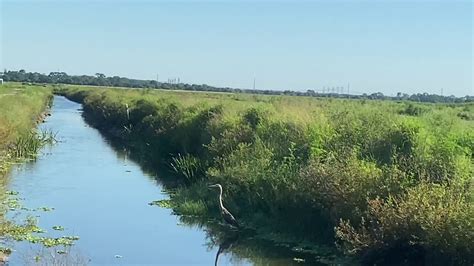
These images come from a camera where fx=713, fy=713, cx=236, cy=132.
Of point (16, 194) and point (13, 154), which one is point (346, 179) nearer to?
point (16, 194)

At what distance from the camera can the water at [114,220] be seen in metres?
16.1

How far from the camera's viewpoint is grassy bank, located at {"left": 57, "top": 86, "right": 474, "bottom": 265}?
13234mm

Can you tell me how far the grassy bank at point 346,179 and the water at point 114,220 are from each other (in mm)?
1111

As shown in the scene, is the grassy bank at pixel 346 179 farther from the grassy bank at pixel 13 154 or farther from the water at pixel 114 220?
the grassy bank at pixel 13 154

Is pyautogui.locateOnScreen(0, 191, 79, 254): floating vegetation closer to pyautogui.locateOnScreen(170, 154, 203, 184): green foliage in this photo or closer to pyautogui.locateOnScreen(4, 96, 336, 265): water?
pyautogui.locateOnScreen(4, 96, 336, 265): water

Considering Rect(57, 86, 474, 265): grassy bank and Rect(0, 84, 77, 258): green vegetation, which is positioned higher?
Rect(57, 86, 474, 265): grassy bank

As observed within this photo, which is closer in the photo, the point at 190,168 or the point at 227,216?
the point at 227,216

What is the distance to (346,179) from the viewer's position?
15469 mm

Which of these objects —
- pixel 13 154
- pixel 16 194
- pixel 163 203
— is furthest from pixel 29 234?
pixel 13 154

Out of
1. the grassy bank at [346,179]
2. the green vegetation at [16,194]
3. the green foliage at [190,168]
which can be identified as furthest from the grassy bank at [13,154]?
the green foliage at [190,168]

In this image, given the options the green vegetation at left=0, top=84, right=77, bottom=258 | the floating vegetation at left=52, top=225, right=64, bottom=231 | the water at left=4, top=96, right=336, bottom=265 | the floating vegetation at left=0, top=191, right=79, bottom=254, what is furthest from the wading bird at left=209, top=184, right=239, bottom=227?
the floating vegetation at left=52, top=225, right=64, bottom=231

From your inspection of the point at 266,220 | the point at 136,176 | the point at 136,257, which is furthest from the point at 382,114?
the point at 136,176

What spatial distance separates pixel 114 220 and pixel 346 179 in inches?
301

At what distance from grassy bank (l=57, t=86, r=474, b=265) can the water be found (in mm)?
1111
